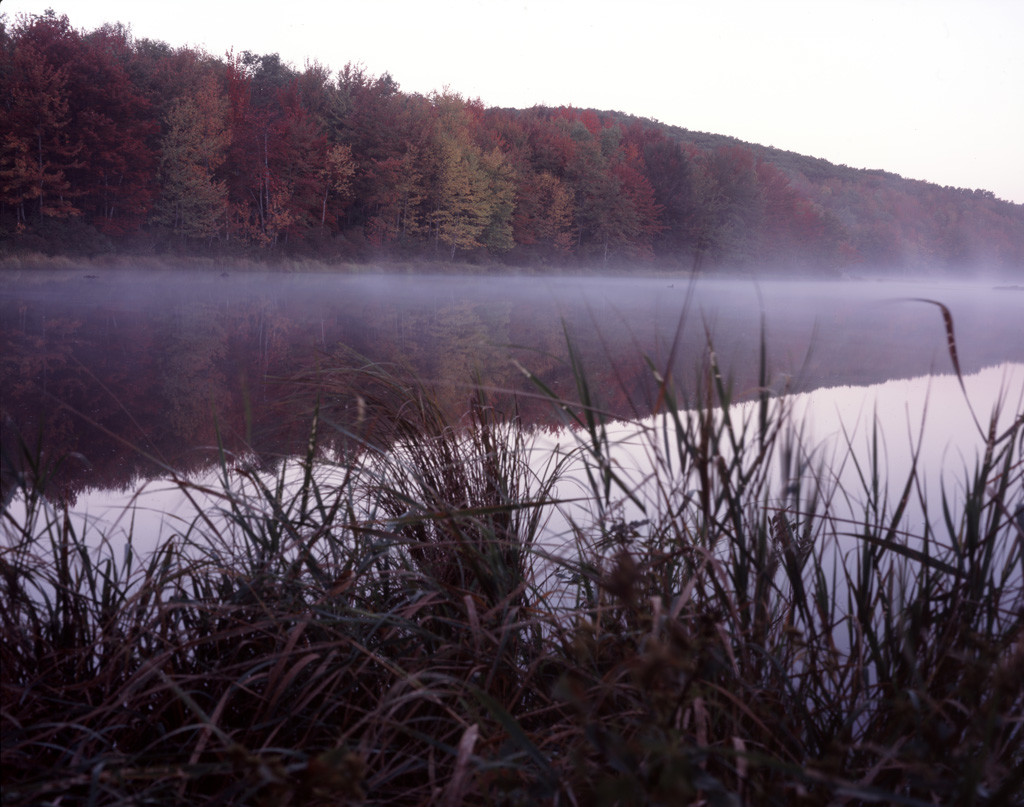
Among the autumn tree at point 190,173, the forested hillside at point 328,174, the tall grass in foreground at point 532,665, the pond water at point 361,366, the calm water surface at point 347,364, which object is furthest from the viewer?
the autumn tree at point 190,173

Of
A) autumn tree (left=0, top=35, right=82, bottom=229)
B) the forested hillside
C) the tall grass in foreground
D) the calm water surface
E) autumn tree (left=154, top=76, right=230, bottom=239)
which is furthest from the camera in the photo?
autumn tree (left=154, top=76, right=230, bottom=239)

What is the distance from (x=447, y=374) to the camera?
6.05 meters

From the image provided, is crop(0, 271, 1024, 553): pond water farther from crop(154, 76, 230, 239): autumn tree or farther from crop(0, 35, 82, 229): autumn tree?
crop(154, 76, 230, 239): autumn tree

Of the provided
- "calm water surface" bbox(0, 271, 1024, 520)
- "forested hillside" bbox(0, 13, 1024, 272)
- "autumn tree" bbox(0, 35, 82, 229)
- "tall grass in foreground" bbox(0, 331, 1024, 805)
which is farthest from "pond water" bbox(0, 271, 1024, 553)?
"forested hillside" bbox(0, 13, 1024, 272)

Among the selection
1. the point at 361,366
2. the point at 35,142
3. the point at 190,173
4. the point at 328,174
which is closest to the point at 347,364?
the point at 361,366

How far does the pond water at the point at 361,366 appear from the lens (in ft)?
8.42

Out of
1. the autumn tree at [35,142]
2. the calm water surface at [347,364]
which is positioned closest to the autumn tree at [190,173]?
the autumn tree at [35,142]

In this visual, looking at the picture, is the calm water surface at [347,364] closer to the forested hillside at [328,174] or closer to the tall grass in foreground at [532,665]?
the tall grass in foreground at [532,665]

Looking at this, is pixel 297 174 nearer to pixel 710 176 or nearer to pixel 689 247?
pixel 689 247

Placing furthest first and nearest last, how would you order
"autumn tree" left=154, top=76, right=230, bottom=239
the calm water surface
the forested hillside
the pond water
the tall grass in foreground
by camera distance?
"autumn tree" left=154, top=76, right=230, bottom=239 < the forested hillside < the calm water surface < the pond water < the tall grass in foreground

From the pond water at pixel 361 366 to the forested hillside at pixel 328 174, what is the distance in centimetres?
825

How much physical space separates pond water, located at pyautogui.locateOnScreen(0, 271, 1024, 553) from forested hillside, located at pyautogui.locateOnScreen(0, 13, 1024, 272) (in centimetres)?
825

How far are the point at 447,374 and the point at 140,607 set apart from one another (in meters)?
4.79

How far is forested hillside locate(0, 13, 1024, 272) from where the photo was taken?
70.3 ft
